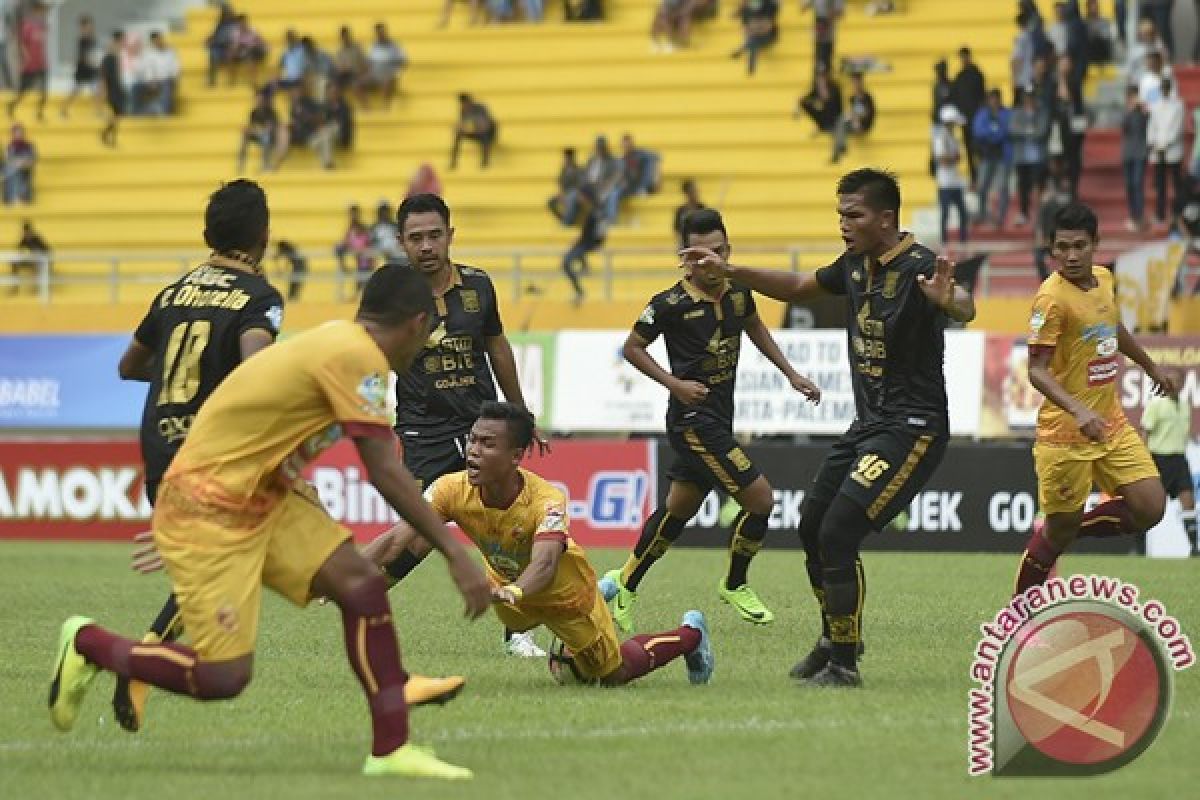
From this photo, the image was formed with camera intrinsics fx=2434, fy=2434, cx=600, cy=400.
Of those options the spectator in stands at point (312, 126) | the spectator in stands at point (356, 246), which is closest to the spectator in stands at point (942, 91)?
the spectator in stands at point (356, 246)

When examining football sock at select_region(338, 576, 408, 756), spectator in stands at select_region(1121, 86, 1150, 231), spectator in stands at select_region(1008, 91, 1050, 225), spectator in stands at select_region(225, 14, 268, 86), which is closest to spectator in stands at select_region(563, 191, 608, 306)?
spectator in stands at select_region(1008, 91, 1050, 225)

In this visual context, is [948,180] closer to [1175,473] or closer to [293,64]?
[1175,473]

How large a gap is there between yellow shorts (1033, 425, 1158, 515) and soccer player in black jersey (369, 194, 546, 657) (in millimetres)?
3019

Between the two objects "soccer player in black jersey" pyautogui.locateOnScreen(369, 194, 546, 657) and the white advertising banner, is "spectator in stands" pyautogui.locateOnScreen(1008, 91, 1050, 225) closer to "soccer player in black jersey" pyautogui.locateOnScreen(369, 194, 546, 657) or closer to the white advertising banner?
the white advertising banner

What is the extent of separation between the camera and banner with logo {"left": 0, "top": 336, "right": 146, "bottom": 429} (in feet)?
100

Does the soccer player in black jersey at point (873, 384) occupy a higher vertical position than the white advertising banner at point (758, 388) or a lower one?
higher

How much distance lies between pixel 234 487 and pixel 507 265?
83.6 ft

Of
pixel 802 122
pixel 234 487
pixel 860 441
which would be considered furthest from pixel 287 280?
pixel 234 487

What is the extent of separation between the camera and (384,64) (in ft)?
124

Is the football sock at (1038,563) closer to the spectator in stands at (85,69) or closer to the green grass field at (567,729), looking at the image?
the green grass field at (567,729)

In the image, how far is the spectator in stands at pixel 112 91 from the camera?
39.4 m

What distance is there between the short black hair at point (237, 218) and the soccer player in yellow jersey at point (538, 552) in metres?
1.57

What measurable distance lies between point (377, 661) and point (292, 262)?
26058 millimetres

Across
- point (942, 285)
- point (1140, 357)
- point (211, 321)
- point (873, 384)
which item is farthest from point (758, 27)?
point (211, 321)
